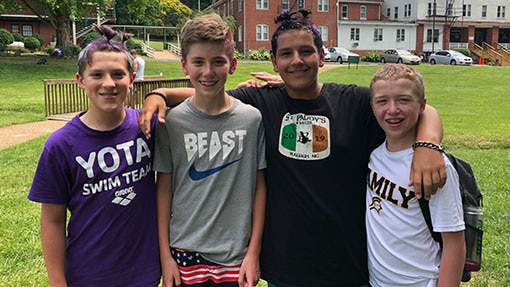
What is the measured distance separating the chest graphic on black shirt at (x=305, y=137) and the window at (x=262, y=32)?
1785 inches

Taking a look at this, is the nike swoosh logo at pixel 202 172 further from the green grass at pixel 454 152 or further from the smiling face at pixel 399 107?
the green grass at pixel 454 152

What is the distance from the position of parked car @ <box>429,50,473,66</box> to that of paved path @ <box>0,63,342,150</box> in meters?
35.1

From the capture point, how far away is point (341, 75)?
26.8 m

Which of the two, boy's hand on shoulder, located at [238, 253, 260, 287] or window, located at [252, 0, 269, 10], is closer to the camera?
boy's hand on shoulder, located at [238, 253, 260, 287]

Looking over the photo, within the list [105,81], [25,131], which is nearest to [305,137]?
[105,81]

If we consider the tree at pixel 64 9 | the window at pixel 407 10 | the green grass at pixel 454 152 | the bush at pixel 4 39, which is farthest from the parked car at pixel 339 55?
the bush at pixel 4 39

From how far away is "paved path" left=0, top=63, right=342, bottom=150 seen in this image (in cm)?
915

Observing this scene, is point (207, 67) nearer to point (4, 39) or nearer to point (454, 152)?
point (454, 152)

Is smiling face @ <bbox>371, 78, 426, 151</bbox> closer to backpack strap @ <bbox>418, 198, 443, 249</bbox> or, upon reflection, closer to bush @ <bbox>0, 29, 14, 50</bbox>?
backpack strap @ <bbox>418, 198, 443, 249</bbox>

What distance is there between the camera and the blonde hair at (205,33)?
2.40m

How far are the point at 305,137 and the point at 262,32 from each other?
4570cm

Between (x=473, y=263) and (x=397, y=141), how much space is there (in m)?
0.65

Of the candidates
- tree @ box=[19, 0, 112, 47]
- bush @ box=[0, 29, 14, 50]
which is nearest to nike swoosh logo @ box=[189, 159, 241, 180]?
tree @ box=[19, 0, 112, 47]

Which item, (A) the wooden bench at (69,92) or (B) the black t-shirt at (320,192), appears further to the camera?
(A) the wooden bench at (69,92)
